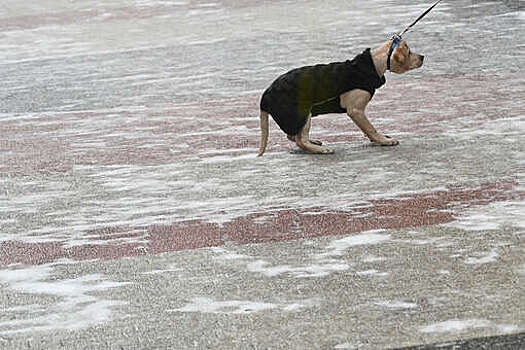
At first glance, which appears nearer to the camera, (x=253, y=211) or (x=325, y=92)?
(x=253, y=211)

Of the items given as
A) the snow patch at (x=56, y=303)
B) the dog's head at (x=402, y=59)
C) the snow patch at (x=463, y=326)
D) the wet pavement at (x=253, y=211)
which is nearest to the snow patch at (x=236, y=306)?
the wet pavement at (x=253, y=211)

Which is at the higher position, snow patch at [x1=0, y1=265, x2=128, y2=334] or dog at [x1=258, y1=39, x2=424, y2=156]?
dog at [x1=258, y1=39, x2=424, y2=156]

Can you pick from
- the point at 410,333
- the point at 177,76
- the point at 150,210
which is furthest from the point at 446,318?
the point at 177,76

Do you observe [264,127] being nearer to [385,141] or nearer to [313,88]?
[313,88]

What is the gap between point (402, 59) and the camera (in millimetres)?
7066

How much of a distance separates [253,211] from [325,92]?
144 centimetres

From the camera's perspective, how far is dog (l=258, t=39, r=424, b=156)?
22.7ft

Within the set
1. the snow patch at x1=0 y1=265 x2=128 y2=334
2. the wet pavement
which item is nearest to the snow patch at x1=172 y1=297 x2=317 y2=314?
the wet pavement

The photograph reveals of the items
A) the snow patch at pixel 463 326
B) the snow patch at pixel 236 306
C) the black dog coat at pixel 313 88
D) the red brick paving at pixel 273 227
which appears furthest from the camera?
the black dog coat at pixel 313 88

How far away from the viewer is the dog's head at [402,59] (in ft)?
23.1

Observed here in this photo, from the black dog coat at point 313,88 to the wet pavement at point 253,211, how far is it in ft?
1.09

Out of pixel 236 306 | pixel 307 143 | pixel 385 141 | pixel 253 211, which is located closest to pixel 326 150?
pixel 307 143

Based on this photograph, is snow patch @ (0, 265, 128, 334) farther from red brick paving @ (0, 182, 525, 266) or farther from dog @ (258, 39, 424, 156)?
dog @ (258, 39, 424, 156)

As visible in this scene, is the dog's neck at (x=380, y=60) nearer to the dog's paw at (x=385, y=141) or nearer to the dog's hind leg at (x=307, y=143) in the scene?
the dog's paw at (x=385, y=141)
